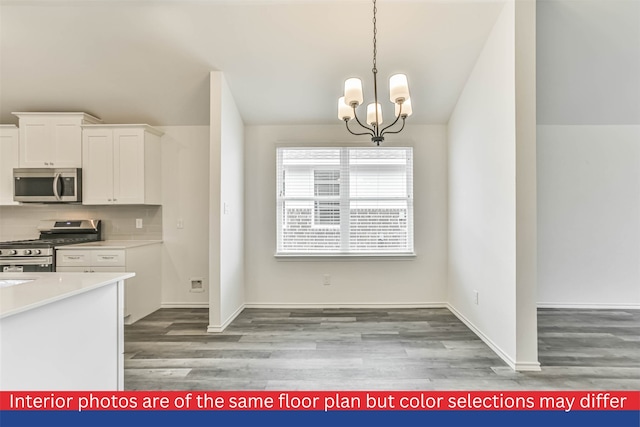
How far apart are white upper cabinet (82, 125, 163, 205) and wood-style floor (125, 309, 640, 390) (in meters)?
1.45

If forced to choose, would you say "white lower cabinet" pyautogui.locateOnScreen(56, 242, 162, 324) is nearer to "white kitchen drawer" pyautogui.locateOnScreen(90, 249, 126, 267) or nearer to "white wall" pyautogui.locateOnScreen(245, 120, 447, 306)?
"white kitchen drawer" pyautogui.locateOnScreen(90, 249, 126, 267)

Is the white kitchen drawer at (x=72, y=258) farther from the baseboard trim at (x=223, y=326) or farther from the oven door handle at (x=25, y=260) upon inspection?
the baseboard trim at (x=223, y=326)

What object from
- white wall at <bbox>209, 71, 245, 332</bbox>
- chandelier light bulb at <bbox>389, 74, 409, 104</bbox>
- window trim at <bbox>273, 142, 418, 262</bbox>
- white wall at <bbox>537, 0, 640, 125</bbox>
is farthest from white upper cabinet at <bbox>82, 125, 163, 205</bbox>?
white wall at <bbox>537, 0, 640, 125</bbox>

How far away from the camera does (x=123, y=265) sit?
11.4ft

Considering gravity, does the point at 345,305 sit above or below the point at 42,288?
below

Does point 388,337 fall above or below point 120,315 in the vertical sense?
below

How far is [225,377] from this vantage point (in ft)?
7.67

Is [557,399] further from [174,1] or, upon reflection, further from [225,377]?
[174,1]

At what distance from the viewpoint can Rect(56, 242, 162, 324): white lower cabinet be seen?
136 inches

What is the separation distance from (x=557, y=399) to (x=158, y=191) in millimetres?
4239

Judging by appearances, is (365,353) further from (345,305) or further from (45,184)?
(45,184)

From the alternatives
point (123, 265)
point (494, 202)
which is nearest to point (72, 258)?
point (123, 265)

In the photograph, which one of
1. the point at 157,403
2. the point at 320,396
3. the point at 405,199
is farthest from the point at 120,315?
the point at 405,199

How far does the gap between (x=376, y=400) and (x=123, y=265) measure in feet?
9.44
